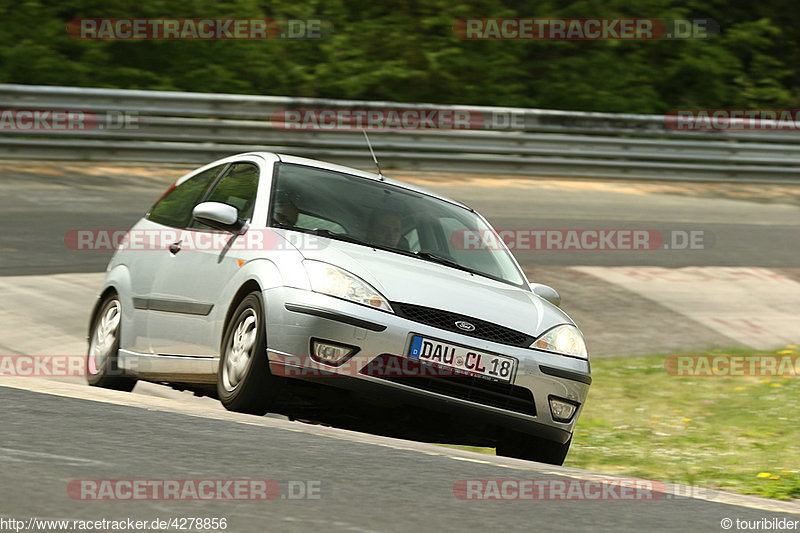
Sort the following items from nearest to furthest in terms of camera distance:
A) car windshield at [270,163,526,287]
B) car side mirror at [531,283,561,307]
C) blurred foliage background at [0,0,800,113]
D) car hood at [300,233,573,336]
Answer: car hood at [300,233,573,336] < car windshield at [270,163,526,287] < car side mirror at [531,283,561,307] < blurred foliage background at [0,0,800,113]

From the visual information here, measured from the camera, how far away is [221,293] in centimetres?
610

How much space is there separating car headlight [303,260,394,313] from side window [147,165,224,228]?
154cm

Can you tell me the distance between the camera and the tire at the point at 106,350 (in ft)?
23.3

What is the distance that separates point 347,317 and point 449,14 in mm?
18100

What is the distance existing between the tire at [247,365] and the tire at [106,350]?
1358 mm

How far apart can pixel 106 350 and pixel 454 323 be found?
8.63 feet

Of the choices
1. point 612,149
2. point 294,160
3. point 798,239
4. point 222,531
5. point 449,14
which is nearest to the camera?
point 222,531

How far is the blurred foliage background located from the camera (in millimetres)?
19625

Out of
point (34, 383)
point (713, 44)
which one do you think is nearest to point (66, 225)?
point (34, 383)

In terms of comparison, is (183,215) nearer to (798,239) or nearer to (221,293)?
(221,293)

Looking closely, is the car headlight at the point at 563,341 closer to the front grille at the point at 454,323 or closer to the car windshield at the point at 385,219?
the front grille at the point at 454,323

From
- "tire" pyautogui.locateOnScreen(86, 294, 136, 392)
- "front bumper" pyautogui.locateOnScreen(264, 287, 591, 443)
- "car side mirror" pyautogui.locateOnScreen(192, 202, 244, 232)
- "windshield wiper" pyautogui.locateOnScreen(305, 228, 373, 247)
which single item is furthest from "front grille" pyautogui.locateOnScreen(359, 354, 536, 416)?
"tire" pyautogui.locateOnScreen(86, 294, 136, 392)

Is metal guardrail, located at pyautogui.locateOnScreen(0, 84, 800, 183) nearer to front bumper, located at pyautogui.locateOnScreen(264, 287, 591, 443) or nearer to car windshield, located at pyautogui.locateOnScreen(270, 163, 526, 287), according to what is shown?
car windshield, located at pyautogui.locateOnScreen(270, 163, 526, 287)

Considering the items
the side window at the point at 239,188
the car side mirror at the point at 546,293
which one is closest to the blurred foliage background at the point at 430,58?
the side window at the point at 239,188
